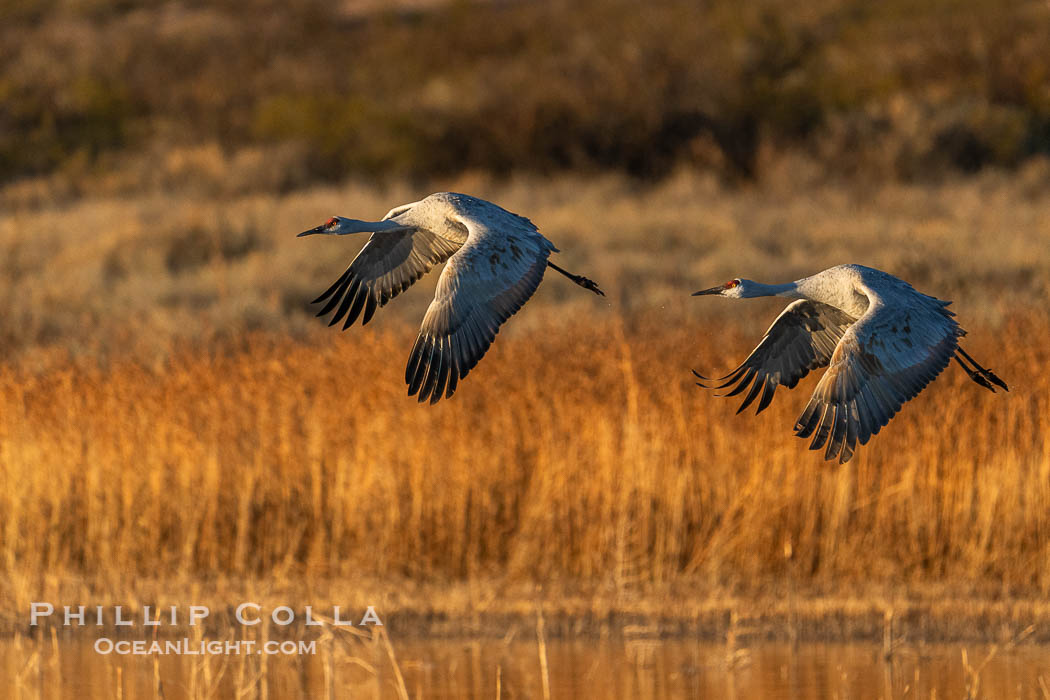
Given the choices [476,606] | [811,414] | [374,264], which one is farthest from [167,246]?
[811,414]

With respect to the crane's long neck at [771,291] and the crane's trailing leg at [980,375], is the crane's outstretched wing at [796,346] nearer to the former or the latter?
the crane's trailing leg at [980,375]

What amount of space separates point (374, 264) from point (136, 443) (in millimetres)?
5590

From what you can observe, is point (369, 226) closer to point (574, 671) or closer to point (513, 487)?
point (574, 671)

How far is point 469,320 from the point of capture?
4891 mm

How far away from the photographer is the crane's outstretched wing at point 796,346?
5543 millimetres

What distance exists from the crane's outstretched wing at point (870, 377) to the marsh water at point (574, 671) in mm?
3785

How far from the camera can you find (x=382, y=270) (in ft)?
19.2

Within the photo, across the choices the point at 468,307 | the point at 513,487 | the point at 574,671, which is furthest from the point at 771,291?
the point at 513,487

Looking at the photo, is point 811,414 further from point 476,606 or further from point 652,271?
point 652,271

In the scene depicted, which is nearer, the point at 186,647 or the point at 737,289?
the point at 737,289

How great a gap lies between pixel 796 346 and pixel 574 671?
3.98 metres

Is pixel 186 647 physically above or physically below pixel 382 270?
below

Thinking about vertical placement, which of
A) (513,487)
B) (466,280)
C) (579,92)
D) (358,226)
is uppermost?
(579,92)

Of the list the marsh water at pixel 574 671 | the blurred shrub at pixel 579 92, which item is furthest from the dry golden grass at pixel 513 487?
the blurred shrub at pixel 579 92
